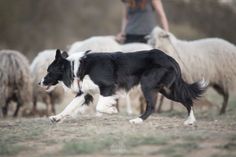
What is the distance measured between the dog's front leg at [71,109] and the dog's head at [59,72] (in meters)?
0.27

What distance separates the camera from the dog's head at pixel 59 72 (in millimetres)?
9534

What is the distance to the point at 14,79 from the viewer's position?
41.3ft

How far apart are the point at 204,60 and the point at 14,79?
378cm

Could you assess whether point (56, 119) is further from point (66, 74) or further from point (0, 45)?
point (0, 45)

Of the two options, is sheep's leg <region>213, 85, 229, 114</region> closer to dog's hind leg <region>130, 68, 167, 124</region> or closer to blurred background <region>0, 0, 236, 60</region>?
dog's hind leg <region>130, 68, 167, 124</region>

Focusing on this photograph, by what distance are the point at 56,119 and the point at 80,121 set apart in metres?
0.52

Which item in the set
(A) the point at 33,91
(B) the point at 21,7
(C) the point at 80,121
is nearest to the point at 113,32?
(B) the point at 21,7

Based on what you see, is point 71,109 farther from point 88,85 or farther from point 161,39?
point 161,39

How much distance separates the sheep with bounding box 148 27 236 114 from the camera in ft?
41.4

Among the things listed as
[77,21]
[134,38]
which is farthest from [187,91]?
[77,21]

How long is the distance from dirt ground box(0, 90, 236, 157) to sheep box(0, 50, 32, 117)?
2.60 m

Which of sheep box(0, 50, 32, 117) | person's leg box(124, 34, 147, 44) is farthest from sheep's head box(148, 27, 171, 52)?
sheep box(0, 50, 32, 117)

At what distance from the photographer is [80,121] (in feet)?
32.5

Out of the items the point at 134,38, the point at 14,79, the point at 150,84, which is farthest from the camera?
the point at 134,38
